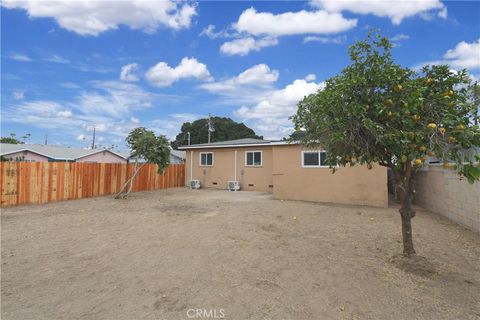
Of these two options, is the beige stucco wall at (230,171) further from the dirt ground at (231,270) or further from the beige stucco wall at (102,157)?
the beige stucco wall at (102,157)

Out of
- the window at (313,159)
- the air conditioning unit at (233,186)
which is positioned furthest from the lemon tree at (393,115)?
the air conditioning unit at (233,186)

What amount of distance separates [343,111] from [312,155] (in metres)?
8.07

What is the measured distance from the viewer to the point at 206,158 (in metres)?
18.1

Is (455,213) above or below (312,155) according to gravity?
below

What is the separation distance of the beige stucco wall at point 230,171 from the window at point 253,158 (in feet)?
0.54

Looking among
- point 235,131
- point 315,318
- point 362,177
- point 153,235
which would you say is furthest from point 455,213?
point 235,131

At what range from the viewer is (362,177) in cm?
1089

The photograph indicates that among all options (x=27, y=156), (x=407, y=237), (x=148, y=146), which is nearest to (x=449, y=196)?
(x=407, y=237)

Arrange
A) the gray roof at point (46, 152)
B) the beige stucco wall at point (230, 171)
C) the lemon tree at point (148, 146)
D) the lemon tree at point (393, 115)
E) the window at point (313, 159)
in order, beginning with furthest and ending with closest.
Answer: the gray roof at point (46, 152)
the beige stucco wall at point (230, 171)
the lemon tree at point (148, 146)
the window at point (313, 159)
the lemon tree at point (393, 115)

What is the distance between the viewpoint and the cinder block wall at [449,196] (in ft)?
22.3

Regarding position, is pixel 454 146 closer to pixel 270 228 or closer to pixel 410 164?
pixel 410 164

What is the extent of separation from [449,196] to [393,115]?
6.26 m

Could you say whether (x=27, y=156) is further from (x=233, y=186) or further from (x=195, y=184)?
(x=233, y=186)

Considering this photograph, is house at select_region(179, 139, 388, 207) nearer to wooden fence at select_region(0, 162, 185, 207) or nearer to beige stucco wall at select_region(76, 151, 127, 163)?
wooden fence at select_region(0, 162, 185, 207)
